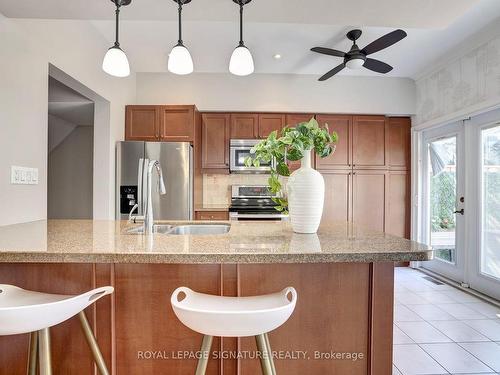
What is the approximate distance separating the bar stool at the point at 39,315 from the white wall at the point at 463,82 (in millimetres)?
3694

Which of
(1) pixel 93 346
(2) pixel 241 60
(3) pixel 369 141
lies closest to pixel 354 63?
(3) pixel 369 141

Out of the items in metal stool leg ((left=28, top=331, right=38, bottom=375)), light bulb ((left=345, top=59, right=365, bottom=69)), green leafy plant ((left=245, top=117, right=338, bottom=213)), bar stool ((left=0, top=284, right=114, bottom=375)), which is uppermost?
light bulb ((left=345, top=59, right=365, bottom=69))

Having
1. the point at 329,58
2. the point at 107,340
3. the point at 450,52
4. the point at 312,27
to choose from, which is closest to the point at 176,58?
the point at 107,340

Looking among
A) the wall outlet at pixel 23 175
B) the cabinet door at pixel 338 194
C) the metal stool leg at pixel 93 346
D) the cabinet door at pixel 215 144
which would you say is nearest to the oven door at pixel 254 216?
the cabinet door at pixel 215 144

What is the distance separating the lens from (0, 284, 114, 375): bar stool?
35.8 inches

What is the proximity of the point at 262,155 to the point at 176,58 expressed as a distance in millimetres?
725

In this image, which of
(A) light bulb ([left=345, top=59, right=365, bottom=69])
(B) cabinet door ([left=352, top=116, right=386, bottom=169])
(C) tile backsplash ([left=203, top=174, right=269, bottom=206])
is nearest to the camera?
(A) light bulb ([left=345, top=59, right=365, bottom=69])

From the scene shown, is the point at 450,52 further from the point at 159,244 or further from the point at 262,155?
the point at 159,244

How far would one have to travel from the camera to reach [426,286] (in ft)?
11.8

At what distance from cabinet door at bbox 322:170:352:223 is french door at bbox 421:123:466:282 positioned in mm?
1062

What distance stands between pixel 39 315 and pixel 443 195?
14.4 ft

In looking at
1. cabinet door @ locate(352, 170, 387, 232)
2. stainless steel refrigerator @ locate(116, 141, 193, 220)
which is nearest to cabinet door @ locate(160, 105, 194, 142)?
stainless steel refrigerator @ locate(116, 141, 193, 220)

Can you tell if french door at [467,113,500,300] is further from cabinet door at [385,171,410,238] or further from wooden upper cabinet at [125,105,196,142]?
wooden upper cabinet at [125,105,196,142]

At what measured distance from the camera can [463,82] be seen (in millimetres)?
3418
